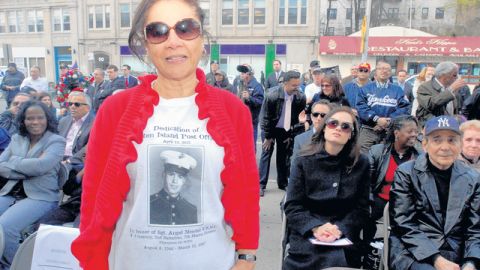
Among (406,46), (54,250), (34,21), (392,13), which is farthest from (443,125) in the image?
(34,21)

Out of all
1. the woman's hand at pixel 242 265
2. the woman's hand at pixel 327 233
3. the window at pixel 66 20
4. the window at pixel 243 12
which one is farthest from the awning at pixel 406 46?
the woman's hand at pixel 242 265

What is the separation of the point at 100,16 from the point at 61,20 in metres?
3.85

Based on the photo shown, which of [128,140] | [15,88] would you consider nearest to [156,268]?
[128,140]

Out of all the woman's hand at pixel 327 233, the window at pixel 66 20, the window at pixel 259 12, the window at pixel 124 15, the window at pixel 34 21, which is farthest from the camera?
the window at pixel 34 21

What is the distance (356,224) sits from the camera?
304 centimetres

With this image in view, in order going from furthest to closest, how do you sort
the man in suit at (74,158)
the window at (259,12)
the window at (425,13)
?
the window at (425,13) < the window at (259,12) < the man in suit at (74,158)

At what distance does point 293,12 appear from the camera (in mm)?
29297

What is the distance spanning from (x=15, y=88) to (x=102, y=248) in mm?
10652

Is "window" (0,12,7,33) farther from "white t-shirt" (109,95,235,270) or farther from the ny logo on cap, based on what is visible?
"white t-shirt" (109,95,235,270)

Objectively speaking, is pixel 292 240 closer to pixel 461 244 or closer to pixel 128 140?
pixel 461 244

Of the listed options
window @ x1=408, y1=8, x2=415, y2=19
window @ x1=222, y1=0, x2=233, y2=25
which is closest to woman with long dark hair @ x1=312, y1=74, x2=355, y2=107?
window @ x1=222, y1=0, x2=233, y2=25

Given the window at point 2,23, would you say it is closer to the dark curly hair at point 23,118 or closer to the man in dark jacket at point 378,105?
the dark curly hair at point 23,118

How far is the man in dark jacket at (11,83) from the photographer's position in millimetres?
10445

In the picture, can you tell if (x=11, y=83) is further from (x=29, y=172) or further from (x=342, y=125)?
(x=342, y=125)
